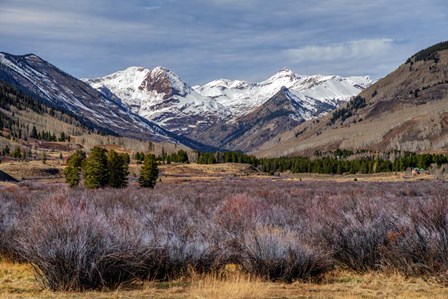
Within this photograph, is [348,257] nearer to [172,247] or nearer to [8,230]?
[172,247]

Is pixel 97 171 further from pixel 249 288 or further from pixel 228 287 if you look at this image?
pixel 249 288

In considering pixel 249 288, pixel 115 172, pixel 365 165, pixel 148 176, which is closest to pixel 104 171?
pixel 115 172

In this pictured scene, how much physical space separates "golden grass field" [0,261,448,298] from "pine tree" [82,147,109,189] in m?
46.2

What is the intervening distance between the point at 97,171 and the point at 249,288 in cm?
5134

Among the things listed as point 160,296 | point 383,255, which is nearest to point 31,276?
point 160,296

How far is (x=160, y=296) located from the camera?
12438mm

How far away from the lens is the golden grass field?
12.4 metres

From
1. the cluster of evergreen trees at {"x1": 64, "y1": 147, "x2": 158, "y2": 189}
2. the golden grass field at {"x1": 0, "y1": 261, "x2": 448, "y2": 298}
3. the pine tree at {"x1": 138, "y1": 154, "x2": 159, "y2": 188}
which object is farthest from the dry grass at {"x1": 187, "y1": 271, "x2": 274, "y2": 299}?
the pine tree at {"x1": 138, "y1": 154, "x2": 159, "y2": 188}

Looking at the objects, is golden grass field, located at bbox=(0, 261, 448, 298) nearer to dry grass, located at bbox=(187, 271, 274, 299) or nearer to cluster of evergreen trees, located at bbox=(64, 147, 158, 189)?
dry grass, located at bbox=(187, 271, 274, 299)

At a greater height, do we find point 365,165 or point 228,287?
point 228,287

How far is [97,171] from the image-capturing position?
202 feet

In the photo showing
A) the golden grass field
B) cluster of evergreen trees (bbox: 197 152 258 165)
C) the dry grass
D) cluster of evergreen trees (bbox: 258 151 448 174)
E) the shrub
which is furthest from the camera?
cluster of evergreen trees (bbox: 197 152 258 165)

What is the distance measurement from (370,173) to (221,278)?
140340 mm

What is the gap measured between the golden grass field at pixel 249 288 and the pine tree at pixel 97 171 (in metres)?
46.2
